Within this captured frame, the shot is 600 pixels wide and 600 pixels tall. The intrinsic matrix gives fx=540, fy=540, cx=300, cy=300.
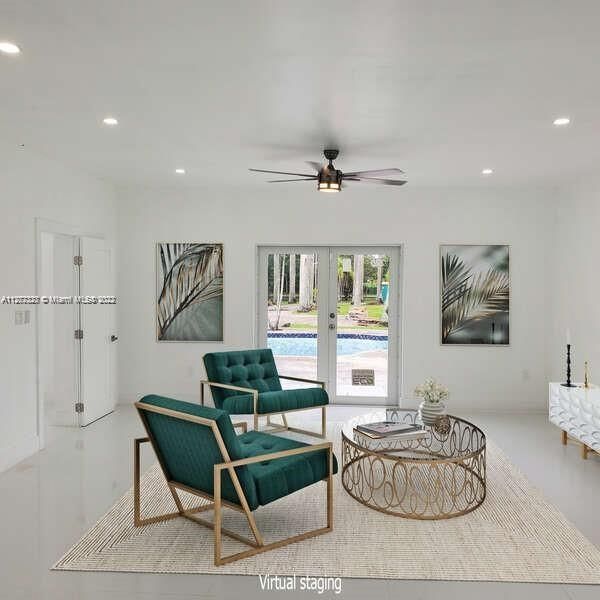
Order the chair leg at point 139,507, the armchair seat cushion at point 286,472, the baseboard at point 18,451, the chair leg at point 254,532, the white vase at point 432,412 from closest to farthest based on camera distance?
the chair leg at point 254,532
the armchair seat cushion at point 286,472
the chair leg at point 139,507
the white vase at point 432,412
the baseboard at point 18,451

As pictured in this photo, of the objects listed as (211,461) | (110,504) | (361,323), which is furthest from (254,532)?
(361,323)

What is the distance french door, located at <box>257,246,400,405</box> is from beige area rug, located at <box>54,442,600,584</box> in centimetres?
305

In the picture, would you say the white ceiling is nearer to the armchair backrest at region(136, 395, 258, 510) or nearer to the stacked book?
the armchair backrest at region(136, 395, 258, 510)

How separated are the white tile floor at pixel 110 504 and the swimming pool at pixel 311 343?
35.6 inches

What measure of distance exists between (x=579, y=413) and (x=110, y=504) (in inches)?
149

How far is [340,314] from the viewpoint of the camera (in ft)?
21.9

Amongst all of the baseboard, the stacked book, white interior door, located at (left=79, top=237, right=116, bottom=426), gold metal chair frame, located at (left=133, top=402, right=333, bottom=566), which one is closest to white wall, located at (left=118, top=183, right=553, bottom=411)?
white interior door, located at (left=79, top=237, right=116, bottom=426)

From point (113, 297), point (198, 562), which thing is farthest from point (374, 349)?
point (198, 562)

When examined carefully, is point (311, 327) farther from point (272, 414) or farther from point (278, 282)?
point (272, 414)

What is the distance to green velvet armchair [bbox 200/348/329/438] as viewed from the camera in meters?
4.88

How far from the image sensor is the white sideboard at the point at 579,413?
4.34 meters

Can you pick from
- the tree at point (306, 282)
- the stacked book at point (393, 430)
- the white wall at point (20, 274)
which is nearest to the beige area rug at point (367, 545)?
the stacked book at point (393, 430)

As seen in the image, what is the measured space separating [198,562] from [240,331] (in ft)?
12.8

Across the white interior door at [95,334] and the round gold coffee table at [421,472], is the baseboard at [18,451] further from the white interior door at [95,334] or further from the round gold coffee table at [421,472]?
the round gold coffee table at [421,472]
